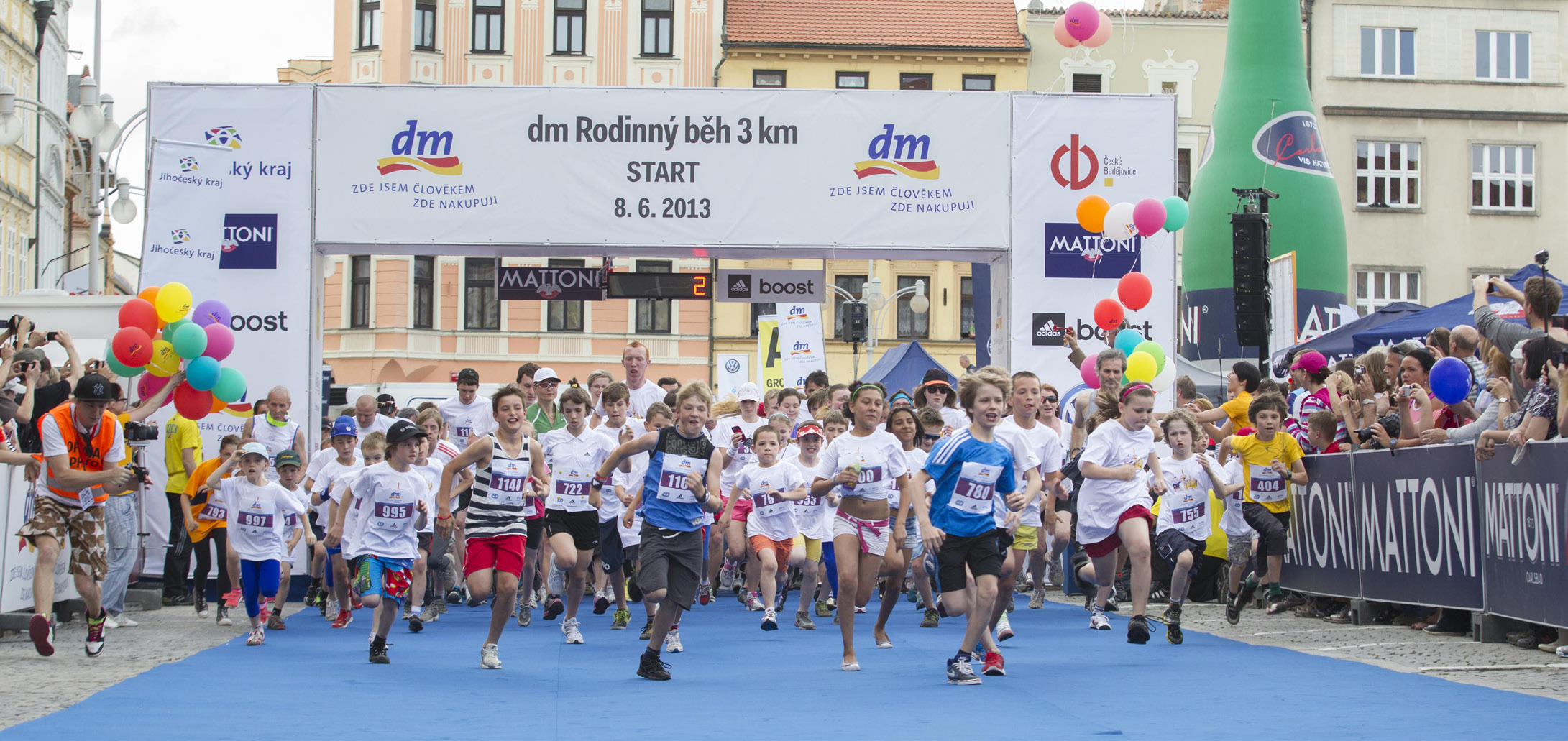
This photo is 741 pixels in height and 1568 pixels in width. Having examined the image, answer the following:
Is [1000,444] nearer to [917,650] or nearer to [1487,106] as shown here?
[917,650]

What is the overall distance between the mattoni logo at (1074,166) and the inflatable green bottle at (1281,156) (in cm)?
1765

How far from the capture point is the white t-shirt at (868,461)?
10.6 m

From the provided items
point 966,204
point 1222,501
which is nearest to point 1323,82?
point 966,204

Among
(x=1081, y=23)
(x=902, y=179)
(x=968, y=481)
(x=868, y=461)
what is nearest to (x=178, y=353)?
(x=868, y=461)

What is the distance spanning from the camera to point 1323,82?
1841 inches

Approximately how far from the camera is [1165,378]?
15.6 m

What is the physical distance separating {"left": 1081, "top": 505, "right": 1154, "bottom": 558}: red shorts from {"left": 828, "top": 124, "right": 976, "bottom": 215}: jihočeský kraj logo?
536 cm

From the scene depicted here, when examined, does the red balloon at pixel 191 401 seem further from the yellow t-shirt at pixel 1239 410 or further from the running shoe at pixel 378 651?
the yellow t-shirt at pixel 1239 410

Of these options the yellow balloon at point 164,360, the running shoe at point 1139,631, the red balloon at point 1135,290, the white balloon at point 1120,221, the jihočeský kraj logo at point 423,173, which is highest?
the jihočeský kraj logo at point 423,173

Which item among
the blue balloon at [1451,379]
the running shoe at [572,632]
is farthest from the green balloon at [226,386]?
the blue balloon at [1451,379]

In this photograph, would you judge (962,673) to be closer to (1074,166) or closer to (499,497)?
(499,497)

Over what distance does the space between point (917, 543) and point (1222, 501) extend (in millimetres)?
2561

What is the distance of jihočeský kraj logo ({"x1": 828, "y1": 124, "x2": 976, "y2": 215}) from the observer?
16719mm

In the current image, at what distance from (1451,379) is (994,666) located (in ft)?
12.4
